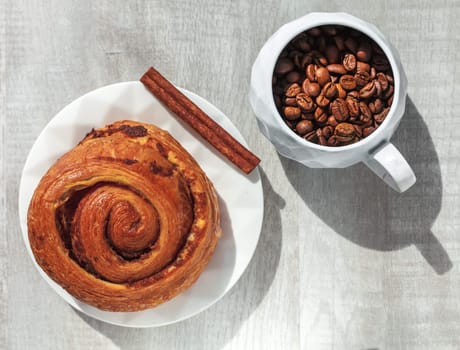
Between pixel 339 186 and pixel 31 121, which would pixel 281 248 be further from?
pixel 31 121

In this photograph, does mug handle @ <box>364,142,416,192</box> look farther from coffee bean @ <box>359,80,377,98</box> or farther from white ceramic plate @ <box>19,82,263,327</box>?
white ceramic plate @ <box>19,82,263,327</box>

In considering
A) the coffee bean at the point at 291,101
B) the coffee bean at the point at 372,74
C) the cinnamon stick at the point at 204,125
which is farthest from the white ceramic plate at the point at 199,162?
the coffee bean at the point at 372,74

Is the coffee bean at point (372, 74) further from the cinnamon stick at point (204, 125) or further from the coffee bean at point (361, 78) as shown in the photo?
the cinnamon stick at point (204, 125)

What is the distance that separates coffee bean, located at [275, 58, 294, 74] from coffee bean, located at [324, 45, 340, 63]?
0.05m

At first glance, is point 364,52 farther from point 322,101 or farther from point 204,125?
point 204,125

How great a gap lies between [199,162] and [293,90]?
18cm

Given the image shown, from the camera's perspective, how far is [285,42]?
3.04ft

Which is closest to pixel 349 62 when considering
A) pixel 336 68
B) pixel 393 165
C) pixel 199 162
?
pixel 336 68

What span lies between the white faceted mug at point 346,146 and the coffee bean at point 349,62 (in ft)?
0.12

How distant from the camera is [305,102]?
928 millimetres

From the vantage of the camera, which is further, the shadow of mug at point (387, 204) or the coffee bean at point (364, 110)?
the shadow of mug at point (387, 204)

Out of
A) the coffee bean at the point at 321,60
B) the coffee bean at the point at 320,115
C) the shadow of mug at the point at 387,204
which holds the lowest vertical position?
the shadow of mug at the point at 387,204

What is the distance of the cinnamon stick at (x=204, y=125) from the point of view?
101cm

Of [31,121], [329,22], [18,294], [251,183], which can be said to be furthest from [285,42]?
[18,294]
